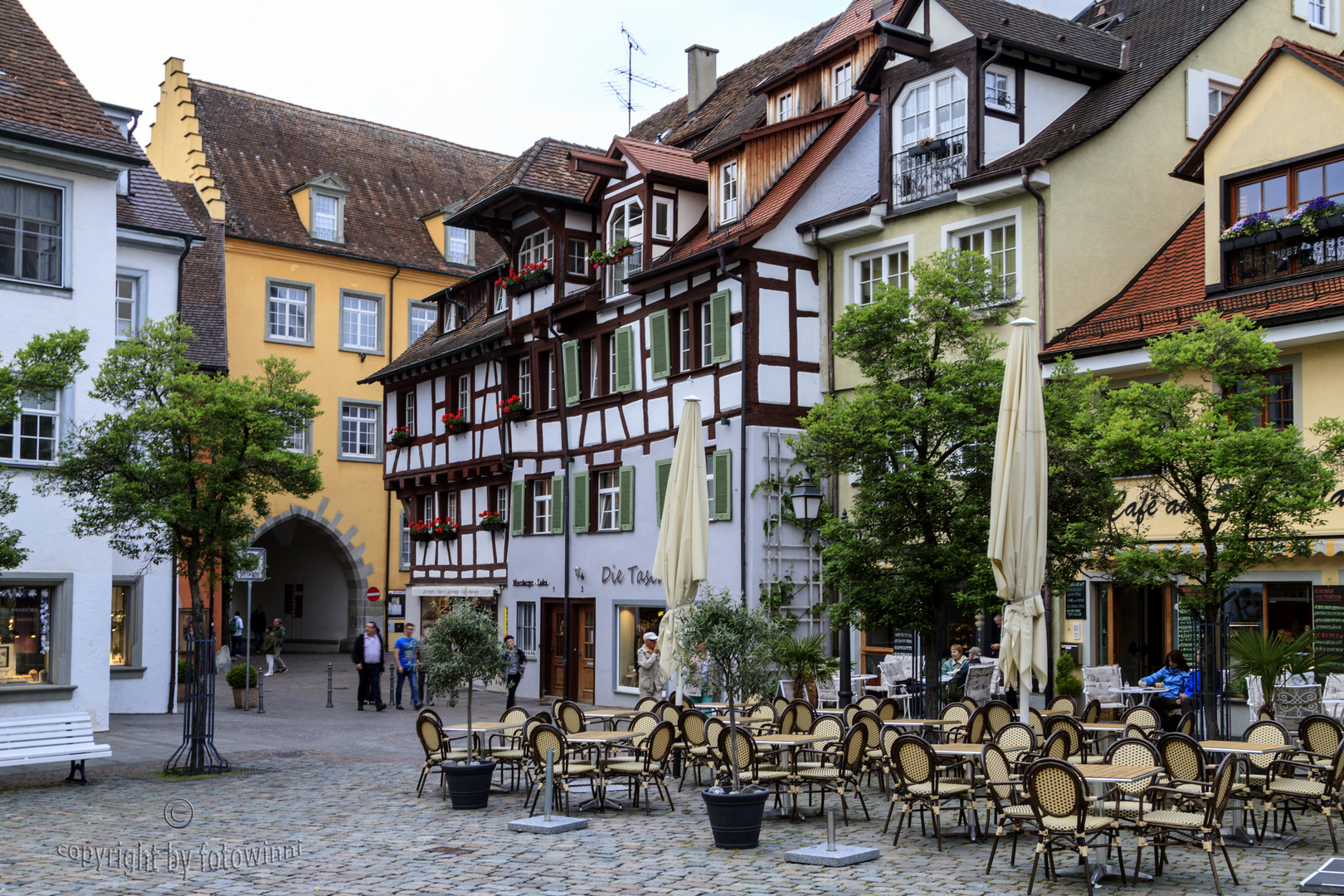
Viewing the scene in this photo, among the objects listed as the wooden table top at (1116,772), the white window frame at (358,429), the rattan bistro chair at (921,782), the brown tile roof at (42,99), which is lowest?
the rattan bistro chair at (921,782)

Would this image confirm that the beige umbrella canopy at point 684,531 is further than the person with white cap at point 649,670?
No

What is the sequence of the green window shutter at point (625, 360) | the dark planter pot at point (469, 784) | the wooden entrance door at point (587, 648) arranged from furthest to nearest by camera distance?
the wooden entrance door at point (587, 648)
the green window shutter at point (625, 360)
the dark planter pot at point (469, 784)

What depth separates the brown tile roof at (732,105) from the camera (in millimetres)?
28609

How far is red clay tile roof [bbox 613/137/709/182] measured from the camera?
85.7ft

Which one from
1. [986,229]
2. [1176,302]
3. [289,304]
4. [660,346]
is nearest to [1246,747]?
[1176,302]

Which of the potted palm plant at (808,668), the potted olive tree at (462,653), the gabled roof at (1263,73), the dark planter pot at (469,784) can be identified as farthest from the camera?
the potted palm plant at (808,668)

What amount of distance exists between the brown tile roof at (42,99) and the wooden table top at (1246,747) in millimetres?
14707

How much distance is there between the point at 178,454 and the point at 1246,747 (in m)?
11.8

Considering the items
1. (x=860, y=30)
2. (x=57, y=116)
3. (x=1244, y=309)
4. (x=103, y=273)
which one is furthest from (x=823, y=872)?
(x=860, y=30)

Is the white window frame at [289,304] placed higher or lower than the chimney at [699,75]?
lower

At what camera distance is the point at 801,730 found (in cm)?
1444

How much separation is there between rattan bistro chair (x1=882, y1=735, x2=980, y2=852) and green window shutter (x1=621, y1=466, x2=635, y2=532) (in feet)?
49.5

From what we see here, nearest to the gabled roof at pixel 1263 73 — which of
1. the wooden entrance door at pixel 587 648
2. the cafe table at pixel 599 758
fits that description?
the cafe table at pixel 599 758
